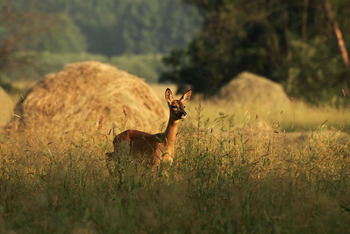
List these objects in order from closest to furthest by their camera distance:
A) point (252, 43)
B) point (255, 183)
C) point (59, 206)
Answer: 1. point (59, 206)
2. point (255, 183)
3. point (252, 43)

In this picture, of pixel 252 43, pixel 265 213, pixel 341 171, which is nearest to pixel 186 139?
pixel 341 171

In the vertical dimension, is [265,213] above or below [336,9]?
below

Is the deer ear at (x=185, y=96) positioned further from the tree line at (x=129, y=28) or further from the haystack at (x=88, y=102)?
the tree line at (x=129, y=28)

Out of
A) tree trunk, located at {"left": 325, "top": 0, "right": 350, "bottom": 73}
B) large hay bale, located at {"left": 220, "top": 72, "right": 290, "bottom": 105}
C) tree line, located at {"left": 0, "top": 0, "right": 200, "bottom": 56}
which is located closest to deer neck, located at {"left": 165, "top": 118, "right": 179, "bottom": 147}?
large hay bale, located at {"left": 220, "top": 72, "right": 290, "bottom": 105}

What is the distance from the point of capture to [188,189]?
578cm

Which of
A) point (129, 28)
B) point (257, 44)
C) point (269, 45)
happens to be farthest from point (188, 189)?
point (129, 28)

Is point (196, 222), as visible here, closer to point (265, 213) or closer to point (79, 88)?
point (265, 213)

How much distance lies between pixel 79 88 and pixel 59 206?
5794 mm

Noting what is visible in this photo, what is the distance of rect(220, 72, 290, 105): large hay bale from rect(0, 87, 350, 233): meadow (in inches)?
558

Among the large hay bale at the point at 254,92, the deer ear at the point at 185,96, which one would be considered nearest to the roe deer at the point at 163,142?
the deer ear at the point at 185,96

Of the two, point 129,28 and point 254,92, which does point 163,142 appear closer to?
point 254,92

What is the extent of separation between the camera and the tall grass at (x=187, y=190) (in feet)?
16.4

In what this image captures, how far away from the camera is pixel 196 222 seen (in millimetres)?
5039

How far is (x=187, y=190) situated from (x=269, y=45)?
21.8m
